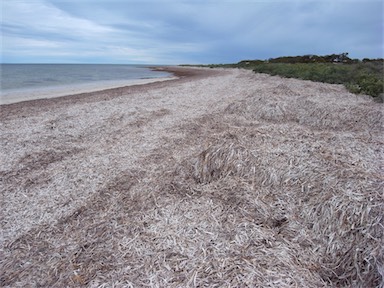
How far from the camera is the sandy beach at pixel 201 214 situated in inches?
119

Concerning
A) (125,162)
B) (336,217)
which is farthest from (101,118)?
(336,217)

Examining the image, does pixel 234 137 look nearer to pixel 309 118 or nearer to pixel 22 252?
pixel 22 252

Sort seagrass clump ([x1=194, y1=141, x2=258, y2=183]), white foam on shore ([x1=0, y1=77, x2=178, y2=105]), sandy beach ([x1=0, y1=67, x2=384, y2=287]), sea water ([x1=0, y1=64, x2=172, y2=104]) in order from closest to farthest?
sandy beach ([x1=0, y1=67, x2=384, y2=287]) → seagrass clump ([x1=194, y1=141, x2=258, y2=183]) → white foam on shore ([x1=0, y1=77, x2=178, y2=105]) → sea water ([x1=0, y1=64, x2=172, y2=104])

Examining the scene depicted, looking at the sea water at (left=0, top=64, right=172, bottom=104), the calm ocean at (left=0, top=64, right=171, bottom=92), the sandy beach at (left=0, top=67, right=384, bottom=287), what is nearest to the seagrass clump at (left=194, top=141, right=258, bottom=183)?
the sandy beach at (left=0, top=67, right=384, bottom=287)

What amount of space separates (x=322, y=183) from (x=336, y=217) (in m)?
0.68

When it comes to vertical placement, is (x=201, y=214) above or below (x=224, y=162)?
below

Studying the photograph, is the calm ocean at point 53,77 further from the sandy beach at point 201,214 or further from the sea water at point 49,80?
the sandy beach at point 201,214

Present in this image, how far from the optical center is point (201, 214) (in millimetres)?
4016

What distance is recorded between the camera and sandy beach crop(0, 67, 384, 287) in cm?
301

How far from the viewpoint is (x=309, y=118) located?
30.8 feet

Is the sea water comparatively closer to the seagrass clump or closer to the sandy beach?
the sandy beach

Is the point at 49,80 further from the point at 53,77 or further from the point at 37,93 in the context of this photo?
the point at 37,93

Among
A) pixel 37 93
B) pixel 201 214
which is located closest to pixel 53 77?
pixel 37 93

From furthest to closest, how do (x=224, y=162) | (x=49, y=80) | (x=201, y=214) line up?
(x=49, y=80) → (x=224, y=162) → (x=201, y=214)
